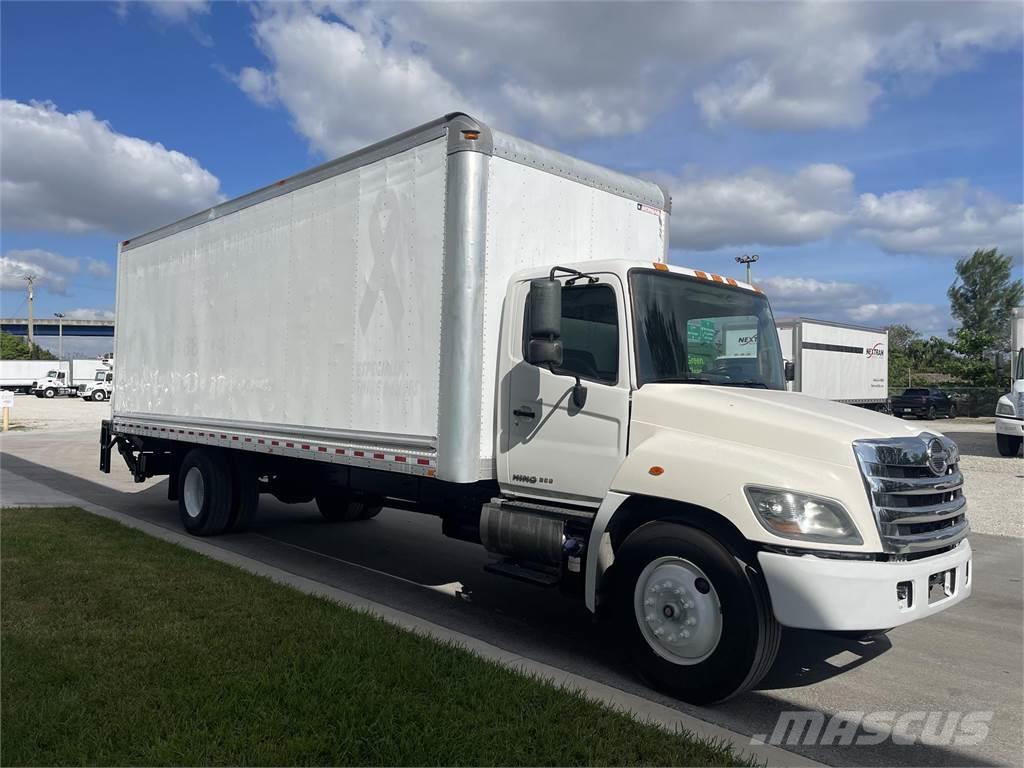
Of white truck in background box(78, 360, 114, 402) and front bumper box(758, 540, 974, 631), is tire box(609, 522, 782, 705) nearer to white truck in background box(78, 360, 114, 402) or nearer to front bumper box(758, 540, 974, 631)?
front bumper box(758, 540, 974, 631)

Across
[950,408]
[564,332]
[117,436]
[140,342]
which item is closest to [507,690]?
[564,332]

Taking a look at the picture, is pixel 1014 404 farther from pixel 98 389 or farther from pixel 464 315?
pixel 98 389

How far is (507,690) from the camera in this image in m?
4.49

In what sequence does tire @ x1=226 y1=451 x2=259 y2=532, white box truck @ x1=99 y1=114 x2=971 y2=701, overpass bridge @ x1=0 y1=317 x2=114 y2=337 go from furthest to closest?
overpass bridge @ x1=0 y1=317 x2=114 y2=337, tire @ x1=226 y1=451 x2=259 y2=532, white box truck @ x1=99 y1=114 x2=971 y2=701

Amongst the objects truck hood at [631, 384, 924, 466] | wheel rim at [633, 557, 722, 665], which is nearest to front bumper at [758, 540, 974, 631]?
wheel rim at [633, 557, 722, 665]

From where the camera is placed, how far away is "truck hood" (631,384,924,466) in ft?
14.8

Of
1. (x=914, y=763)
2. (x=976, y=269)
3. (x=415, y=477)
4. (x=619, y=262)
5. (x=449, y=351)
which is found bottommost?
(x=914, y=763)

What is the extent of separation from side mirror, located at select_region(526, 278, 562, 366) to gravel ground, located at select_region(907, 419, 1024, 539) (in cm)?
351

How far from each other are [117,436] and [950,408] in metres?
42.1

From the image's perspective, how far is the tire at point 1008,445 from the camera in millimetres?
19484

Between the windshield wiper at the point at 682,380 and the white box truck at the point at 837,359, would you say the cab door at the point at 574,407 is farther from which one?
the white box truck at the point at 837,359

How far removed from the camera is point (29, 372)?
6119 centimetres

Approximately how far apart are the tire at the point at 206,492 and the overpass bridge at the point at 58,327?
382 feet

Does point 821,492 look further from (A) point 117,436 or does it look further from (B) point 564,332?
(A) point 117,436
